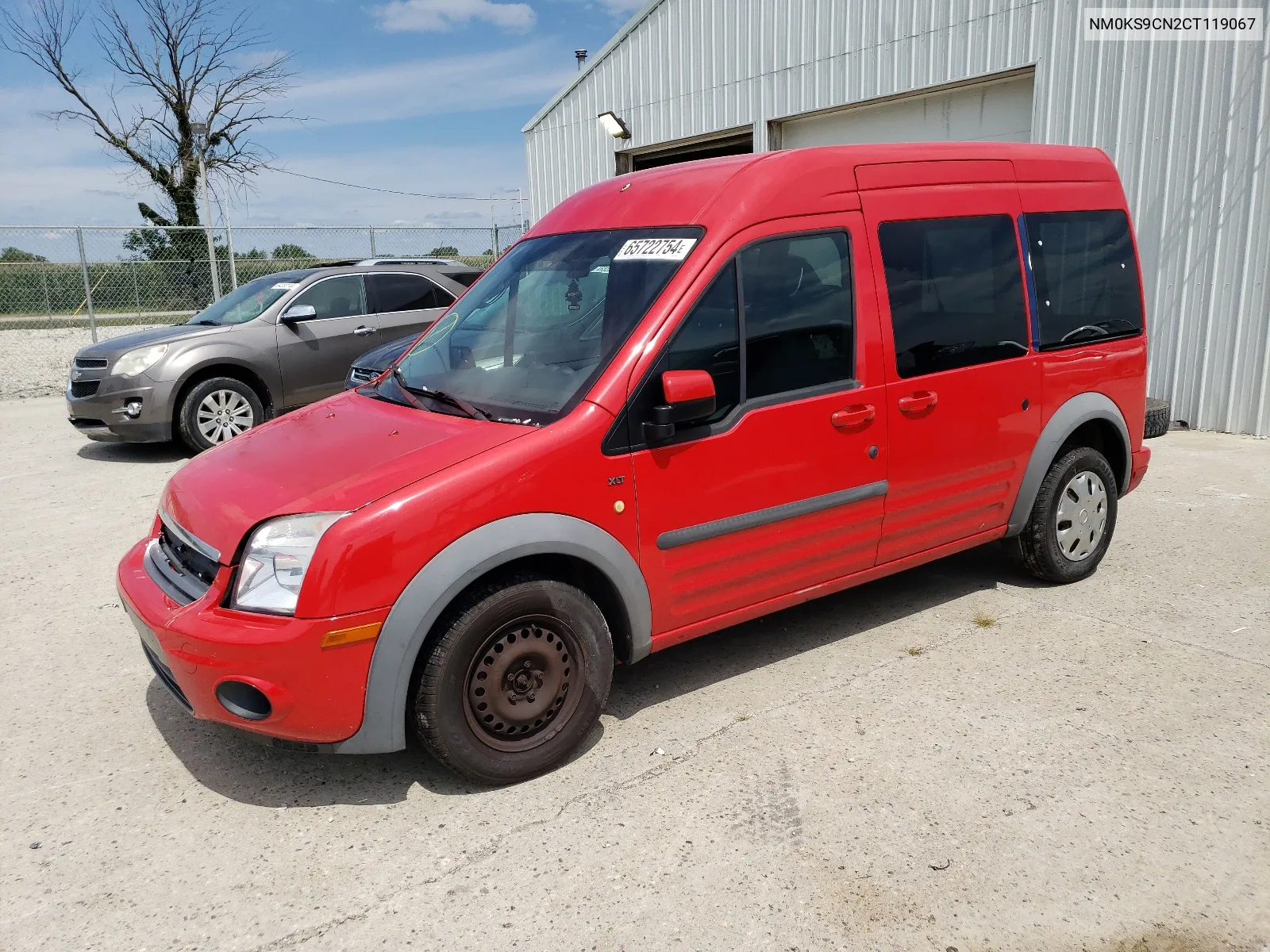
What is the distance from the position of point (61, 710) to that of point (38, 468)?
5.49 metres

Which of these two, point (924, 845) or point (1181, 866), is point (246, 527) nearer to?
point (924, 845)

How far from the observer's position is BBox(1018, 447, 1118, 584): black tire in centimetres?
469

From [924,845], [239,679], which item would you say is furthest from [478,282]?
[924,845]

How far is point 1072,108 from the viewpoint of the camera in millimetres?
8883

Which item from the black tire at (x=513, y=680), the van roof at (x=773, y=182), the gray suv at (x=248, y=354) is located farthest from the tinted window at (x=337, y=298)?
the black tire at (x=513, y=680)

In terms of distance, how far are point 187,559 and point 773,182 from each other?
2.54 meters

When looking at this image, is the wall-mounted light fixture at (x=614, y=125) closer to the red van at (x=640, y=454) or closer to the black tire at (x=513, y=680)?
the red van at (x=640, y=454)

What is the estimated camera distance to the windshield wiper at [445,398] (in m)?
3.41

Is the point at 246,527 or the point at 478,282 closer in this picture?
the point at 246,527

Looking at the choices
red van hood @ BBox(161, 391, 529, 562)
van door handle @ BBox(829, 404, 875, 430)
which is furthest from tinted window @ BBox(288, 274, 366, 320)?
van door handle @ BBox(829, 404, 875, 430)

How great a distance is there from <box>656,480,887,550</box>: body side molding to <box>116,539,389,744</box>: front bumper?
1.10 meters

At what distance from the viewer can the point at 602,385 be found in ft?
10.7

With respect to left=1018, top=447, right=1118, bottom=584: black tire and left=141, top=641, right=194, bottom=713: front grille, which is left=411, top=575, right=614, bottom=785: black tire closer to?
left=141, top=641, right=194, bottom=713: front grille

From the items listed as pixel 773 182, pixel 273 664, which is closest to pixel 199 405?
pixel 273 664
